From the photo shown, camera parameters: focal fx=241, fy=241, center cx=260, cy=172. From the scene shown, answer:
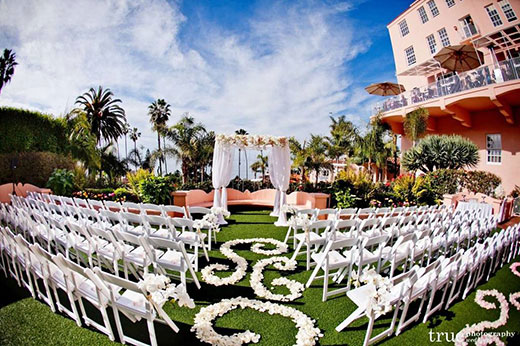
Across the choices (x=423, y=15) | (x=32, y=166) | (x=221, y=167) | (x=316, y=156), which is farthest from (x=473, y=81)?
(x=32, y=166)

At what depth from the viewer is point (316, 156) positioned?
17.9 metres

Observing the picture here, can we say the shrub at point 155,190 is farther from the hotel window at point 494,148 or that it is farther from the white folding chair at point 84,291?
the hotel window at point 494,148

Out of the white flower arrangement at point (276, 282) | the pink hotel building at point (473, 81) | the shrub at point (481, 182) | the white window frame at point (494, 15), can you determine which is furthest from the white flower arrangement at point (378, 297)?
the white window frame at point (494, 15)

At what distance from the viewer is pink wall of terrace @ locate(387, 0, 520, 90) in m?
14.5

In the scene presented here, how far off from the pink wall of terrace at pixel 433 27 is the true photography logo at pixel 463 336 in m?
17.3

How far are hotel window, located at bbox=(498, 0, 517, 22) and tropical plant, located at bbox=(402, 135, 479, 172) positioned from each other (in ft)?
22.6

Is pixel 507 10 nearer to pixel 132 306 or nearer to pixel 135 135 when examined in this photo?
pixel 132 306

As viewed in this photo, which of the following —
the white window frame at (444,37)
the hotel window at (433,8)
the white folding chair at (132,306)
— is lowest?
the white folding chair at (132,306)

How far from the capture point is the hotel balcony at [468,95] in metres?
12.0

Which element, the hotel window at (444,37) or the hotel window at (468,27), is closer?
the hotel window at (468,27)

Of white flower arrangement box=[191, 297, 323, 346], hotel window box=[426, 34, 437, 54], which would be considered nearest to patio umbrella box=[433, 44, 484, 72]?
hotel window box=[426, 34, 437, 54]

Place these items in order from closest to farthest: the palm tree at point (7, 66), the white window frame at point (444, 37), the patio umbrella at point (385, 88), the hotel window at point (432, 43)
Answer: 1. the palm tree at point (7, 66)
2. the white window frame at point (444, 37)
3. the hotel window at point (432, 43)
4. the patio umbrella at point (385, 88)

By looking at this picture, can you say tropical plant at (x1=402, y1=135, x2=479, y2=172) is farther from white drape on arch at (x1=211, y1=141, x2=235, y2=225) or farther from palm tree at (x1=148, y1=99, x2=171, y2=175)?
palm tree at (x1=148, y1=99, x2=171, y2=175)

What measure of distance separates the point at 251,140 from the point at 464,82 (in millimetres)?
13263
